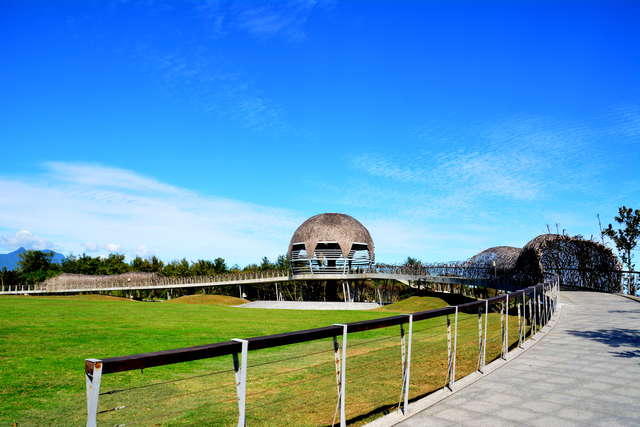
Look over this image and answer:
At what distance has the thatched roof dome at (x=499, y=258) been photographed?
2966 cm

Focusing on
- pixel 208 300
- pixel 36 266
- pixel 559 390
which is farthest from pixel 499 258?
pixel 36 266

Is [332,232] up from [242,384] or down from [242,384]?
up

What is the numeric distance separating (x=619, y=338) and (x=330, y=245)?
36834 mm

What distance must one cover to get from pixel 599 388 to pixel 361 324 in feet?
12.0

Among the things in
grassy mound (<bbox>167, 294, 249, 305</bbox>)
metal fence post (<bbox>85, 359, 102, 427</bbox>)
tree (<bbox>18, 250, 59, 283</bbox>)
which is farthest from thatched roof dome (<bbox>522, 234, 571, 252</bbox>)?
tree (<bbox>18, 250, 59, 283</bbox>)

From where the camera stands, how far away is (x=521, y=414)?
15.4 ft

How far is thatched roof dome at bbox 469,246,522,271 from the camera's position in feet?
97.3

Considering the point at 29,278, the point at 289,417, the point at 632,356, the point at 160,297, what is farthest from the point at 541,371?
the point at 29,278

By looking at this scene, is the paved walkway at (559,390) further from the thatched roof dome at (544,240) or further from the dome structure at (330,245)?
the dome structure at (330,245)

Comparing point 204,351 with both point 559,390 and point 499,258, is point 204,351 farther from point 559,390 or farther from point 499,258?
point 499,258

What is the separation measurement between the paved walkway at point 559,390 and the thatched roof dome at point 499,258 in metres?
19.6

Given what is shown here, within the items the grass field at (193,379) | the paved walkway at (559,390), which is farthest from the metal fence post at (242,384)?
the paved walkway at (559,390)

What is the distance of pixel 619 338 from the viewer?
30.7ft

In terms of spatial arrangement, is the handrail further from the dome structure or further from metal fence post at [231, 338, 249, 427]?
the dome structure
